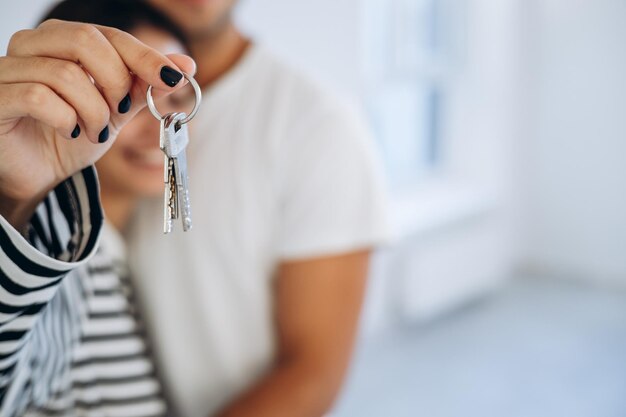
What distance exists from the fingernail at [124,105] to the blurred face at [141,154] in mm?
284

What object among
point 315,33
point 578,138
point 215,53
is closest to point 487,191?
point 578,138

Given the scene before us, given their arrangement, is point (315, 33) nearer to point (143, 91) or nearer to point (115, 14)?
point (115, 14)

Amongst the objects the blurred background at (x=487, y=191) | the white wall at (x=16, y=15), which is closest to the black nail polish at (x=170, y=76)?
the white wall at (x=16, y=15)

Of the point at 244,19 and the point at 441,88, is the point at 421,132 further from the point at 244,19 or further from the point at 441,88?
the point at 244,19

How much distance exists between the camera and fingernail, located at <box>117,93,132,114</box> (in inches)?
13.9

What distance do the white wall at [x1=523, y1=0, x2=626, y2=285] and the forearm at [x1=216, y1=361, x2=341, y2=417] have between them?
8.12ft

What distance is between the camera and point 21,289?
1.31 ft

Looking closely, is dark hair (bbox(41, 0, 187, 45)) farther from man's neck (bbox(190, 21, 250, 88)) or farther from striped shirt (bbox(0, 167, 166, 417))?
striped shirt (bbox(0, 167, 166, 417))

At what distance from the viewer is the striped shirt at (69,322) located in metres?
0.40

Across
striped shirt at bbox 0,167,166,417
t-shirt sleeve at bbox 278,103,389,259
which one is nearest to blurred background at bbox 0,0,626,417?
t-shirt sleeve at bbox 278,103,389,259

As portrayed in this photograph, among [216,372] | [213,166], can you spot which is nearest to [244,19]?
[213,166]

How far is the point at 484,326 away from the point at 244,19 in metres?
1.52

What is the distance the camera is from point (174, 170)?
34 centimetres

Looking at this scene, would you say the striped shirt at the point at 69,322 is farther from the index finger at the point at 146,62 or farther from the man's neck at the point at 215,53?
the man's neck at the point at 215,53
